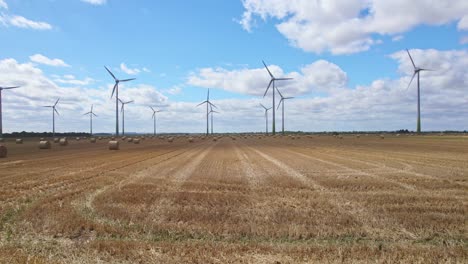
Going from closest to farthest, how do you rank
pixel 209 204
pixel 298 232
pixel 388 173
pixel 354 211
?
pixel 298 232 < pixel 354 211 < pixel 209 204 < pixel 388 173

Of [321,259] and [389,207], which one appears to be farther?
[389,207]

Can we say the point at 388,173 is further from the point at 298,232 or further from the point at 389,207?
the point at 298,232

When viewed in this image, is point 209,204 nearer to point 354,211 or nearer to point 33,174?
point 354,211

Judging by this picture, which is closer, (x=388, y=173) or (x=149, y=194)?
(x=149, y=194)

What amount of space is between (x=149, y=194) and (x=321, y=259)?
28.8 feet

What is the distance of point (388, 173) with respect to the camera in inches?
886

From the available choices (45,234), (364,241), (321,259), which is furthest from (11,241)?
(364,241)

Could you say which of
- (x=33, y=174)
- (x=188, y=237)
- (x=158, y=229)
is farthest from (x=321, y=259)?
(x=33, y=174)

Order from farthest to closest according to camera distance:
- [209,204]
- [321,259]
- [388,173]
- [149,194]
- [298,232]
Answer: [388,173] < [149,194] < [209,204] < [298,232] < [321,259]

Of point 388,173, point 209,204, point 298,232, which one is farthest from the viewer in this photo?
point 388,173

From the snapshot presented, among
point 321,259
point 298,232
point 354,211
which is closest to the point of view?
point 321,259

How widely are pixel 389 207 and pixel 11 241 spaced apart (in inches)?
408

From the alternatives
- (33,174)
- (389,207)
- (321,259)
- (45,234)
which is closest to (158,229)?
(45,234)

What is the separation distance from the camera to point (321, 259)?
8.59 m
